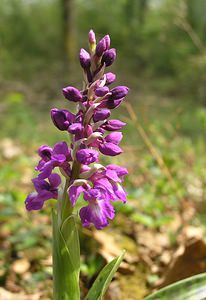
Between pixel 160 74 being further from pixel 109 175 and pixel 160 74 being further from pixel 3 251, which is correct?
pixel 109 175

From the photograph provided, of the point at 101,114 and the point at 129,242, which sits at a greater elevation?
the point at 101,114

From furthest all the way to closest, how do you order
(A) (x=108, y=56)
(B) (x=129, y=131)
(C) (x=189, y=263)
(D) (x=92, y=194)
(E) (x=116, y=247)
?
(B) (x=129, y=131)
(E) (x=116, y=247)
(C) (x=189, y=263)
(A) (x=108, y=56)
(D) (x=92, y=194)

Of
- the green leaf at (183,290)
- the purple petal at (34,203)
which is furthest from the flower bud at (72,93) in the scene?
the green leaf at (183,290)

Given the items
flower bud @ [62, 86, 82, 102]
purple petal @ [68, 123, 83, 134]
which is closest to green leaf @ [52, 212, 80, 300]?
purple petal @ [68, 123, 83, 134]

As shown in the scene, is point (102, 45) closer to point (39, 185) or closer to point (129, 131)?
point (39, 185)

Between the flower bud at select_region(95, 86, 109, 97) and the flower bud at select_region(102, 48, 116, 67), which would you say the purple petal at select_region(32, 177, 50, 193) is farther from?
the flower bud at select_region(102, 48, 116, 67)

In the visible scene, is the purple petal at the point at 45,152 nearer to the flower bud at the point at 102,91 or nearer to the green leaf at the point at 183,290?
the flower bud at the point at 102,91

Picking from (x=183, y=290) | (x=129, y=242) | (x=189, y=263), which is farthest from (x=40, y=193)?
(x=129, y=242)
